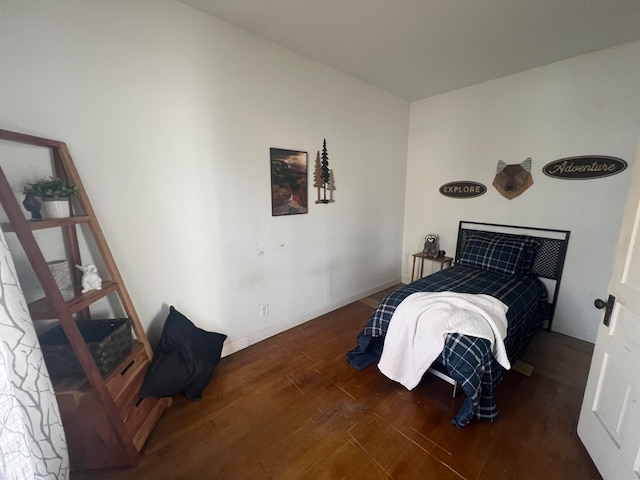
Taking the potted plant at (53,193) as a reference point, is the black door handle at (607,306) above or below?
below

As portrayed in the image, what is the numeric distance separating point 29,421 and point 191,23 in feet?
7.67

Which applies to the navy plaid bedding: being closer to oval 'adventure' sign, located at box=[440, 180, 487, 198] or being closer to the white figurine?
oval 'adventure' sign, located at box=[440, 180, 487, 198]

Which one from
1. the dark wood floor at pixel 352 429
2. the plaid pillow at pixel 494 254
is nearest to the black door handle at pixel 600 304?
the dark wood floor at pixel 352 429

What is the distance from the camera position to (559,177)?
2.46 meters

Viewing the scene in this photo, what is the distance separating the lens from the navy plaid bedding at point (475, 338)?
59.0 inches

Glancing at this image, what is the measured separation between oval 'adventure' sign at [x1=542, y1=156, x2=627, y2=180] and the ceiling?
917 millimetres

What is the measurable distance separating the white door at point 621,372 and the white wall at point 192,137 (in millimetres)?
2133

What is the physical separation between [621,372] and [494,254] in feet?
5.34

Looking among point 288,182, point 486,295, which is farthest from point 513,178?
point 288,182

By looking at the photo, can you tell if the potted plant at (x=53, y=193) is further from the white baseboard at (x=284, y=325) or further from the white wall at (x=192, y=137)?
the white baseboard at (x=284, y=325)

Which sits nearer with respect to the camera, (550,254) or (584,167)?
(584,167)

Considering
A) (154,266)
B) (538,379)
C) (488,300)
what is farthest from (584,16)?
(154,266)

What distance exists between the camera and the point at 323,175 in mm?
2652

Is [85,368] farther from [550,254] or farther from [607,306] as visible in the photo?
[550,254]
